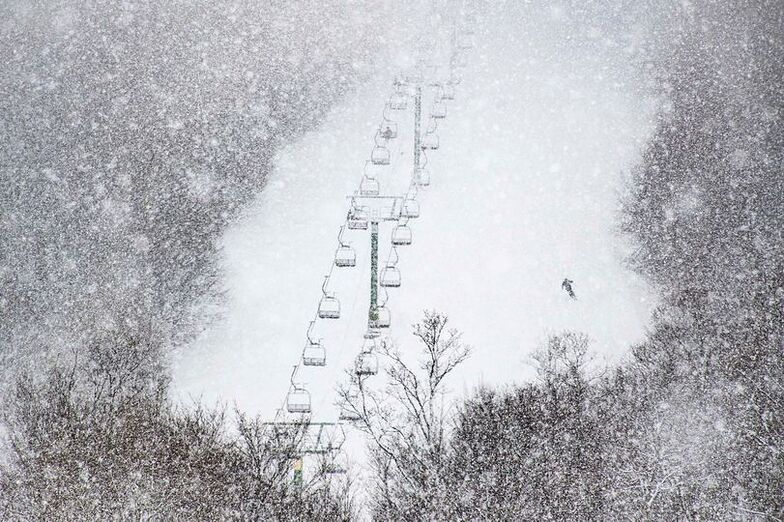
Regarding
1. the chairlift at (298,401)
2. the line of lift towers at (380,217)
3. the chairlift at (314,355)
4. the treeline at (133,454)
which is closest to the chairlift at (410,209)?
the line of lift towers at (380,217)

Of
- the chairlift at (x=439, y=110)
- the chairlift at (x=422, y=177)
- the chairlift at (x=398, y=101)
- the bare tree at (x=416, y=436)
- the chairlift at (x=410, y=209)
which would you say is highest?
the chairlift at (x=439, y=110)

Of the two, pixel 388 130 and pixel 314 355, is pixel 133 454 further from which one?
pixel 388 130

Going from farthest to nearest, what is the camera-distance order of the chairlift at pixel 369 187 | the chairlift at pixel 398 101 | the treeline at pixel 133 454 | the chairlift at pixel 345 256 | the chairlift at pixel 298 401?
the treeline at pixel 133 454, the chairlift at pixel 298 401, the chairlift at pixel 398 101, the chairlift at pixel 345 256, the chairlift at pixel 369 187

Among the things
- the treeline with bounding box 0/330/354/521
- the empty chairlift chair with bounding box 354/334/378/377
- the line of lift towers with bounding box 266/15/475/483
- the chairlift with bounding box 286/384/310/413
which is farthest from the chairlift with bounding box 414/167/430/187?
the treeline with bounding box 0/330/354/521

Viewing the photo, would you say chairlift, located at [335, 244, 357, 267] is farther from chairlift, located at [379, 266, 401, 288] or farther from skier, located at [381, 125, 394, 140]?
skier, located at [381, 125, 394, 140]

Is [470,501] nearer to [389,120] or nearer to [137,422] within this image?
[389,120]

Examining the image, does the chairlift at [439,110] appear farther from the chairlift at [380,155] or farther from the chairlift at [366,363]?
the chairlift at [366,363]
